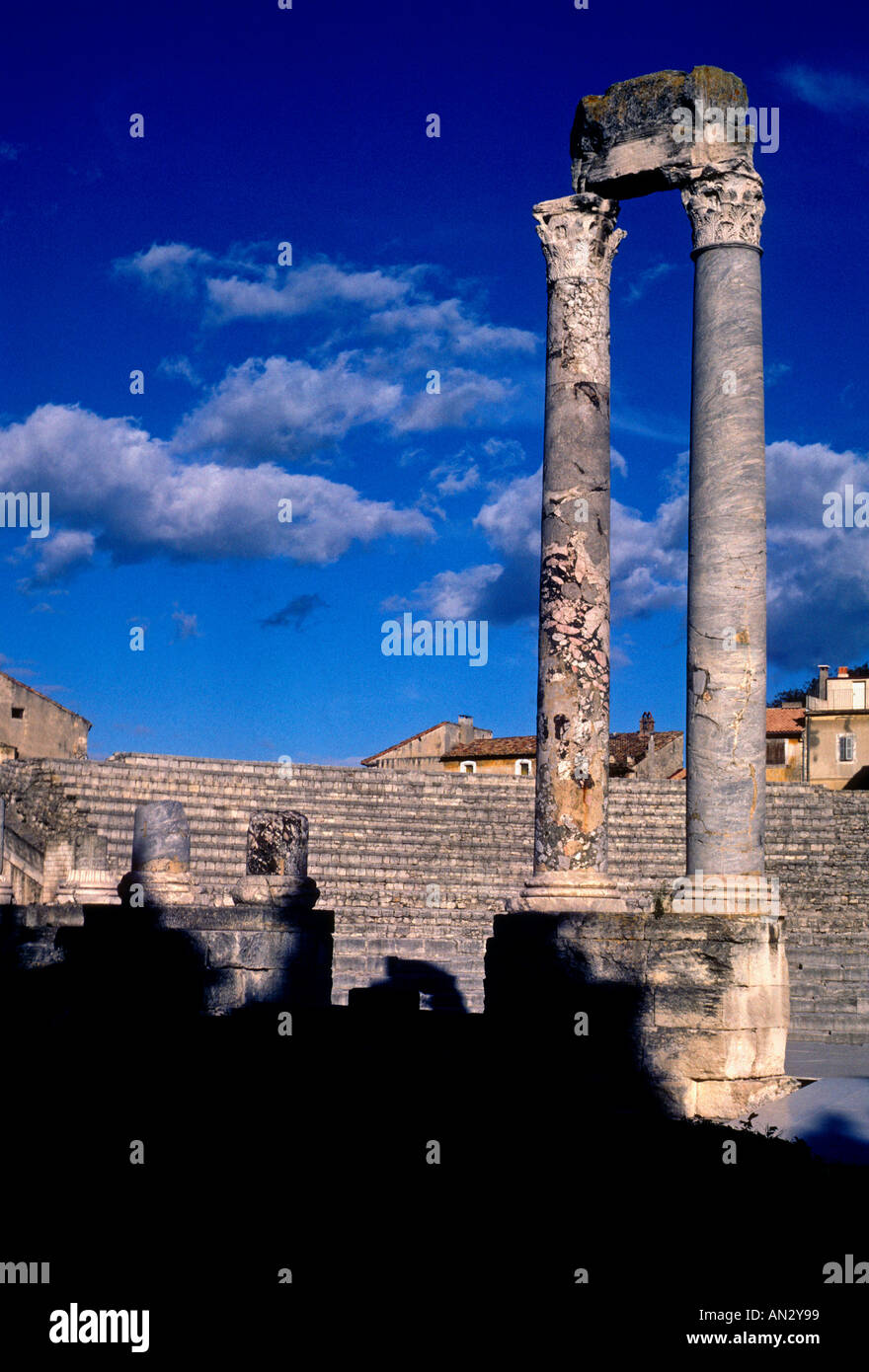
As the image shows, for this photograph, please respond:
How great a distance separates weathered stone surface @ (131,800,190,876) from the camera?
12.2 meters

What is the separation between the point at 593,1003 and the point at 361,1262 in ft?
11.9

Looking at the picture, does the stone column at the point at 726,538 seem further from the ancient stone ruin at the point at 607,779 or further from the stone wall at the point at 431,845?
the stone wall at the point at 431,845

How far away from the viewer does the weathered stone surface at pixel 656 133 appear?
9.84 m

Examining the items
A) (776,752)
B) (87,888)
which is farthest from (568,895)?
(776,752)

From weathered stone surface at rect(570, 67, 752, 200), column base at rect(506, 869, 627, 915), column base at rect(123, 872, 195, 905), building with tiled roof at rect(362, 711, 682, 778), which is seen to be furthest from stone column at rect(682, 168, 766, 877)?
building with tiled roof at rect(362, 711, 682, 778)

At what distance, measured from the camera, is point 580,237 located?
33.2ft

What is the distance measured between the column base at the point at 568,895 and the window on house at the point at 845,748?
34.3 m

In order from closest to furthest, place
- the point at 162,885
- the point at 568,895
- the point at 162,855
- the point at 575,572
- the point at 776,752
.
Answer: the point at 568,895 < the point at 575,572 < the point at 162,885 < the point at 162,855 < the point at 776,752

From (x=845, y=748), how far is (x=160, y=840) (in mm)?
33438

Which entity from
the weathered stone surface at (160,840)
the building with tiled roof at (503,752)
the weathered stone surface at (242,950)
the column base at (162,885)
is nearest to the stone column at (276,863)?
the column base at (162,885)

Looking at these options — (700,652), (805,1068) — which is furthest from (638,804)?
(700,652)

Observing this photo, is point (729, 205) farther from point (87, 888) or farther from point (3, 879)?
point (3, 879)
